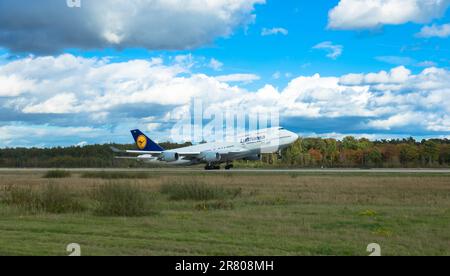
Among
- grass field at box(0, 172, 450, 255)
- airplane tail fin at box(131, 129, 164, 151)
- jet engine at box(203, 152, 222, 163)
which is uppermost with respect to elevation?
airplane tail fin at box(131, 129, 164, 151)

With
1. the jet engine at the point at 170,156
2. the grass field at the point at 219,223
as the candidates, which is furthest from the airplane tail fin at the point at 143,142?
the grass field at the point at 219,223

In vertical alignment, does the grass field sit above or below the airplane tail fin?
below

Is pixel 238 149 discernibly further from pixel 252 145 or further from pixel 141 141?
pixel 141 141

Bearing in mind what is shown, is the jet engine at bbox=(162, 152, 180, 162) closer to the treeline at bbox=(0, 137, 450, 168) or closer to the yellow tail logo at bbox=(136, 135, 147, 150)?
the yellow tail logo at bbox=(136, 135, 147, 150)

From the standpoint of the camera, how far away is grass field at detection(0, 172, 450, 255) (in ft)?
42.0

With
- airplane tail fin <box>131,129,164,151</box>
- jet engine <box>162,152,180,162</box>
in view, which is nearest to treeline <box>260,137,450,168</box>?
airplane tail fin <box>131,129,164,151</box>

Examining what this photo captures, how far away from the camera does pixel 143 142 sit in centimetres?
8612

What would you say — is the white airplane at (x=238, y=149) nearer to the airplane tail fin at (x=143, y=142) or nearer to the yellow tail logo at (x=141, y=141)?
the airplane tail fin at (x=143, y=142)

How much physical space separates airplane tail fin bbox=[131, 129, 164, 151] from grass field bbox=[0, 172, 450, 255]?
186 ft

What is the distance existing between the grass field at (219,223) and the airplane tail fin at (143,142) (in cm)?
5655

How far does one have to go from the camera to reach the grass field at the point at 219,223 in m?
12.8
